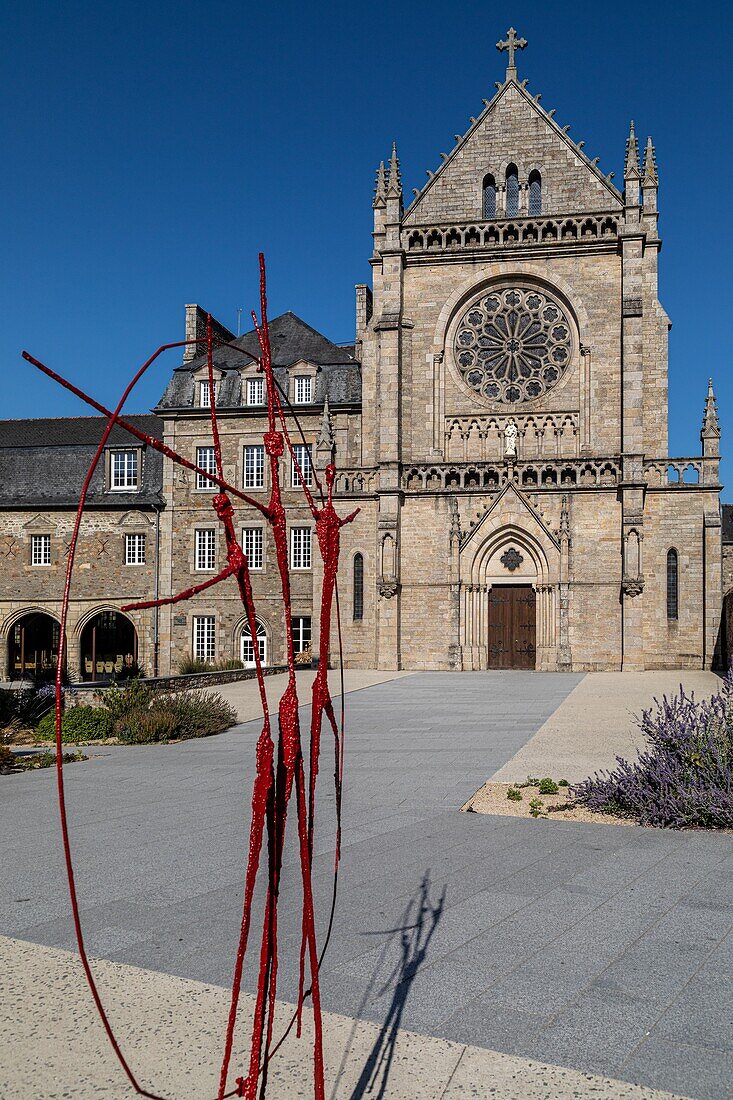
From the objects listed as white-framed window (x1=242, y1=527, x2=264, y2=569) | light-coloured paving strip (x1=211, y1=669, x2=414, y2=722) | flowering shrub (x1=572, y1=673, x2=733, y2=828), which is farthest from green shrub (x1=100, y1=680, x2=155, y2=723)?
white-framed window (x1=242, y1=527, x2=264, y2=569)

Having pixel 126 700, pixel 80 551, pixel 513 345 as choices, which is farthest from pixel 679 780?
pixel 80 551

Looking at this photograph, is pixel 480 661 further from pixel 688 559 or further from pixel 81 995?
pixel 81 995

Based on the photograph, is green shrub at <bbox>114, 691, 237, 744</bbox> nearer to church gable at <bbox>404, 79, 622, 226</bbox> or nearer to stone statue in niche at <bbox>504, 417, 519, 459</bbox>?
stone statue in niche at <bbox>504, 417, 519, 459</bbox>

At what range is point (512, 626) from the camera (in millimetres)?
30484

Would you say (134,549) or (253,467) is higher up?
(253,467)

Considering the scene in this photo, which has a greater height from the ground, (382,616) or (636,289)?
(636,289)

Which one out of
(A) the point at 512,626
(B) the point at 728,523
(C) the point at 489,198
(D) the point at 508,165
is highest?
(D) the point at 508,165

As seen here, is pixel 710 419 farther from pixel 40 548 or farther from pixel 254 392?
pixel 40 548

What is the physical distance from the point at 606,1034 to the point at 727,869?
10.2ft

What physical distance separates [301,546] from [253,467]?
3.47 meters

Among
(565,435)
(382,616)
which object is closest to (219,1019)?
(382,616)

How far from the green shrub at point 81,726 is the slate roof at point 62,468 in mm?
19813

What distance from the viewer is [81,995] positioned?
15.2 ft

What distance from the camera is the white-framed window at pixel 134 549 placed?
34.8 meters
